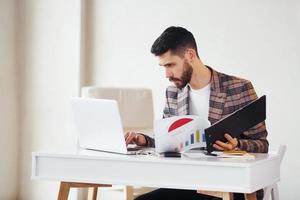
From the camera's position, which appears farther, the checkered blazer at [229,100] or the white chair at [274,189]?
the checkered blazer at [229,100]

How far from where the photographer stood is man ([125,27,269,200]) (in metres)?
2.70

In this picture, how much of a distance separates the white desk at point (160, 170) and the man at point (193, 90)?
1.21ft

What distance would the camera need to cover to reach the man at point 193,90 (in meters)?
2.70

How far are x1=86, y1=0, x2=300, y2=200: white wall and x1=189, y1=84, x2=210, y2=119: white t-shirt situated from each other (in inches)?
54.3

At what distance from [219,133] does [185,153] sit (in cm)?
17

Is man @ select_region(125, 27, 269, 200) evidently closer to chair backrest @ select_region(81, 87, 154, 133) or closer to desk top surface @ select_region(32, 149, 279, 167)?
desk top surface @ select_region(32, 149, 279, 167)

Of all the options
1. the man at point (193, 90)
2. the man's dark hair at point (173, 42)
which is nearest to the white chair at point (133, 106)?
the man at point (193, 90)

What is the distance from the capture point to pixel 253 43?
412 cm

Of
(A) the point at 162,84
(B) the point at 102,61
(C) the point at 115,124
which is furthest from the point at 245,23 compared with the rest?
(C) the point at 115,124

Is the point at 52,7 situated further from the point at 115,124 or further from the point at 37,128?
the point at 115,124

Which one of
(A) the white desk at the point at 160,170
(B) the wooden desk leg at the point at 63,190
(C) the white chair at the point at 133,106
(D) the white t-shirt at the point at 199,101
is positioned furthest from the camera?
(C) the white chair at the point at 133,106

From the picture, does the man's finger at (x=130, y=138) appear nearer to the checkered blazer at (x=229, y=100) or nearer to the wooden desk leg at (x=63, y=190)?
the checkered blazer at (x=229, y=100)

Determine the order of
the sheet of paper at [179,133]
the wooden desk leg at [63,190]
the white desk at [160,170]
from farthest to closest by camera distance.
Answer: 1. the wooden desk leg at [63,190]
2. the sheet of paper at [179,133]
3. the white desk at [160,170]

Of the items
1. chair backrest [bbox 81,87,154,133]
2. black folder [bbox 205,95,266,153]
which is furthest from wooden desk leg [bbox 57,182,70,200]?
chair backrest [bbox 81,87,154,133]
